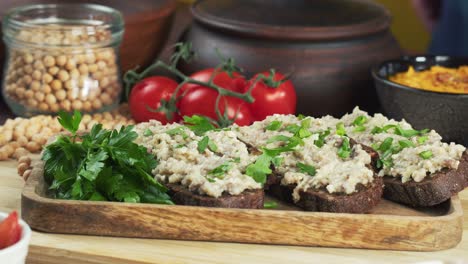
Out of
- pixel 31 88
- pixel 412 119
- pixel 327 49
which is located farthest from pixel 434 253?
pixel 31 88

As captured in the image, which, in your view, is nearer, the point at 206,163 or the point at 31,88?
the point at 206,163

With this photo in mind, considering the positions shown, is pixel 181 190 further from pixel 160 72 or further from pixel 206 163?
pixel 160 72

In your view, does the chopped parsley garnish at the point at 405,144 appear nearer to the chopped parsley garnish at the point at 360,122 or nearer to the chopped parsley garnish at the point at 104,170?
the chopped parsley garnish at the point at 360,122

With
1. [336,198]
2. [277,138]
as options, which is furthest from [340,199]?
[277,138]

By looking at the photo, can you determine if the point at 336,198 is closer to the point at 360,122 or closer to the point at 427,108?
the point at 360,122

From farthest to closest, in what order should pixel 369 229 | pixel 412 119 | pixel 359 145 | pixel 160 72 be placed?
pixel 160 72 < pixel 412 119 < pixel 359 145 < pixel 369 229

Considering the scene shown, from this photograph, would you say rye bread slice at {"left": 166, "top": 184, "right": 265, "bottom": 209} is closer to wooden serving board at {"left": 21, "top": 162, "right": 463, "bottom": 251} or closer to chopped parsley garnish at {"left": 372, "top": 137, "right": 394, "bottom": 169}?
wooden serving board at {"left": 21, "top": 162, "right": 463, "bottom": 251}
